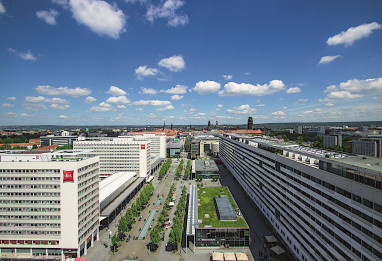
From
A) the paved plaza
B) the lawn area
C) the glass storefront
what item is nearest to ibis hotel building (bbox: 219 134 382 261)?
the paved plaza

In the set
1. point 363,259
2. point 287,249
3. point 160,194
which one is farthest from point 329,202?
point 160,194

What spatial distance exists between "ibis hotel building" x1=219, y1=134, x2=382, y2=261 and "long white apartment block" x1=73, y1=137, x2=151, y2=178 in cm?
6890

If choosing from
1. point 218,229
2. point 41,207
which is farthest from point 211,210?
point 41,207

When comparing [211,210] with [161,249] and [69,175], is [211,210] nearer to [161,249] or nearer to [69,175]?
[161,249]

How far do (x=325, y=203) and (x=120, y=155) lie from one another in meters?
95.5

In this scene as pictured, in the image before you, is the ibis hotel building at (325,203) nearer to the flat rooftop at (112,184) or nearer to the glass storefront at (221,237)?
the glass storefront at (221,237)

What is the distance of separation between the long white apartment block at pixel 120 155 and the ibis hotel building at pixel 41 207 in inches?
2361

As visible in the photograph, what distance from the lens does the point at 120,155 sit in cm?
10694

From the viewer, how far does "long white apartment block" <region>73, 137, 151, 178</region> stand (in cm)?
10606

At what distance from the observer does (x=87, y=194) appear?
5009 cm

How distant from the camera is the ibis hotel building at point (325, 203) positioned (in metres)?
24.0

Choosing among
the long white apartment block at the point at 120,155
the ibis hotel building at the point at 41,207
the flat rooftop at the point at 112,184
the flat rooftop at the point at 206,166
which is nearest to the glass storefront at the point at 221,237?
the ibis hotel building at the point at 41,207

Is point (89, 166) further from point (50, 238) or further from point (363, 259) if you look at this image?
point (363, 259)

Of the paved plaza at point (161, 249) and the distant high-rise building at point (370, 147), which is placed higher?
the distant high-rise building at point (370, 147)
